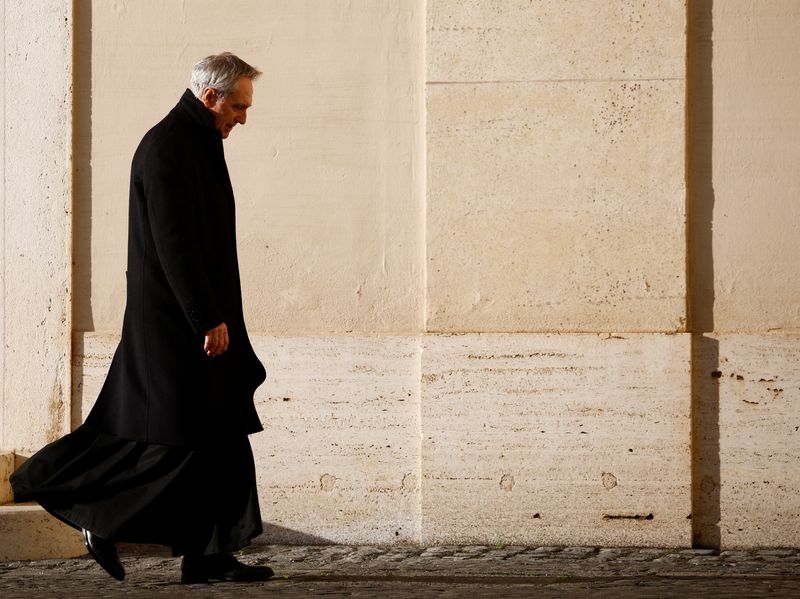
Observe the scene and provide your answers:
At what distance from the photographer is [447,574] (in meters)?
5.94

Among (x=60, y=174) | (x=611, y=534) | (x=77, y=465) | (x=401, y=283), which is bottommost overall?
(x=611, y=534)

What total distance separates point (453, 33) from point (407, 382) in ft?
5.70

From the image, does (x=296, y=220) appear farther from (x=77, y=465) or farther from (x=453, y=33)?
(x=77, y=465)

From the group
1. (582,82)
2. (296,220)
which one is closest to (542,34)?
(582,82)

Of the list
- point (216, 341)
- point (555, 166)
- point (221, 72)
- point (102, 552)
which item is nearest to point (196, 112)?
point (221, 72)

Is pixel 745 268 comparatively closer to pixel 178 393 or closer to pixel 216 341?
pixel 216 341

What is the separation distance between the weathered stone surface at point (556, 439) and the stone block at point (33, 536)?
1723 millimetres

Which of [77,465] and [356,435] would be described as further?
[356,435]

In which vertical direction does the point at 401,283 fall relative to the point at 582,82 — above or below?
below

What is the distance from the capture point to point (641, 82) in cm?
671

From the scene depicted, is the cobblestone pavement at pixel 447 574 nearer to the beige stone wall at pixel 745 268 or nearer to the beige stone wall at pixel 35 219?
the beige stone wall at pixel 745 268

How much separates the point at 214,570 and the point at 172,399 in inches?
29.1

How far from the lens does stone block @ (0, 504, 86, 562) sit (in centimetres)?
648

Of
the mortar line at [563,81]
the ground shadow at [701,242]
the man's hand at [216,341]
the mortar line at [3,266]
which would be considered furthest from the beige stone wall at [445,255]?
the man's hand at [216,341]
